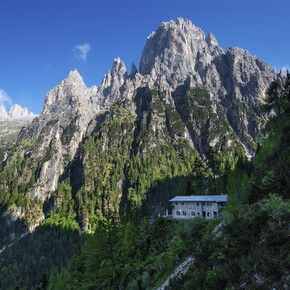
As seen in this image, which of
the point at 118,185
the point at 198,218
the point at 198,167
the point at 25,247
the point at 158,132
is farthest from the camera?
the point at 158,132

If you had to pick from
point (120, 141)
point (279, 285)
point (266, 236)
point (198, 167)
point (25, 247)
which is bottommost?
point (25, 247)

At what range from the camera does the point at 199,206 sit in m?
53.1

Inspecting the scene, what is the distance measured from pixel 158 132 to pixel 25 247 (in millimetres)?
132825

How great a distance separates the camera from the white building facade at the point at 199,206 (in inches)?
1984

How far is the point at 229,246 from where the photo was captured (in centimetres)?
1605

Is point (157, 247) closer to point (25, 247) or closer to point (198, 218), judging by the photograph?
point (198, 218)

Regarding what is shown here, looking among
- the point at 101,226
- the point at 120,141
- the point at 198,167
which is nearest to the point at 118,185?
the point at 120,141

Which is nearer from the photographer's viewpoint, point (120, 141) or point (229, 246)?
point (229, 246)

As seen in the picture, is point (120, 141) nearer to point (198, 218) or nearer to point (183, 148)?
point (183, 148)

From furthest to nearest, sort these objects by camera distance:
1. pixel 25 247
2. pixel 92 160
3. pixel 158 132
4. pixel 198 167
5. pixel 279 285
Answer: pixel 158 132 → pixel 92 160 → pixel 25 247 → pixel 198 167 → pixel 279 285

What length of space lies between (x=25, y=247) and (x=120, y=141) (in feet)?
361

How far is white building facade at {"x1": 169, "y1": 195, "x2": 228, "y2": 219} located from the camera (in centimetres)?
5041

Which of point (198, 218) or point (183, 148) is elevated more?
point (183, 148)

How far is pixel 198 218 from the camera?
3544 centimetres
